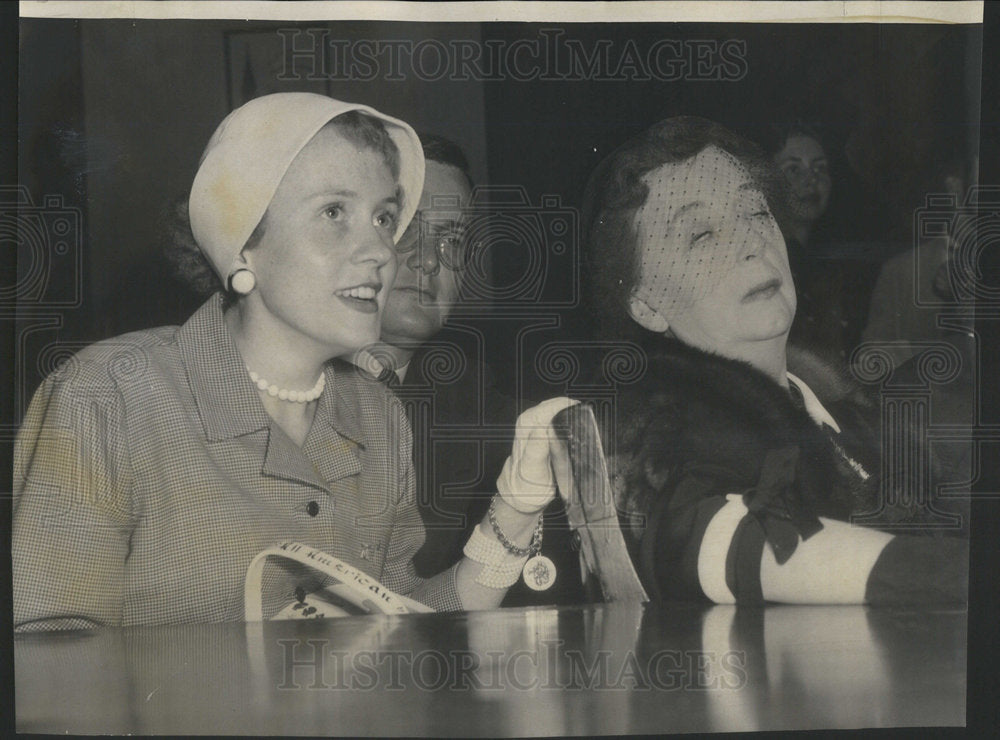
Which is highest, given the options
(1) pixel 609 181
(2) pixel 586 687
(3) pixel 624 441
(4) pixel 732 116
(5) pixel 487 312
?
(4) pixel 732 116

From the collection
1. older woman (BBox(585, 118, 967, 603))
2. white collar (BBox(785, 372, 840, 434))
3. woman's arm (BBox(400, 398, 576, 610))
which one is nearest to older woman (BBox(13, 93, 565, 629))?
woman's arm (BBox(400, 398, 576, 610))

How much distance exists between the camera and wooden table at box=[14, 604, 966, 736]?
2330 mm

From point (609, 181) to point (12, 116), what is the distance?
1402 millimetres

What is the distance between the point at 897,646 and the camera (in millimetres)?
2410

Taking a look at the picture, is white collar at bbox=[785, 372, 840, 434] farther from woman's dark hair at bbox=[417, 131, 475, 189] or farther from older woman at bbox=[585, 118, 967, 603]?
woman's dark hair at bbox=[417, 131, 475, 189]

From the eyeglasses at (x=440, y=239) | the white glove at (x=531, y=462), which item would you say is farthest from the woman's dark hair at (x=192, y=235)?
the white glove at (x=531, y=462)

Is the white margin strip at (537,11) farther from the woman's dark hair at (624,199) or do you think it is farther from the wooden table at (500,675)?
the wooden table at (500,675)

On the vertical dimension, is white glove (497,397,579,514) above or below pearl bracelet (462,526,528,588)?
above

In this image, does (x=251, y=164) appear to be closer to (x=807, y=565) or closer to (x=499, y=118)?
(x=499, y=118)

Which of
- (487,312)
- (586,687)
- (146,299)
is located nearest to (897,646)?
(586,687)

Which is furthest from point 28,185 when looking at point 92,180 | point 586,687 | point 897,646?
point 897,646

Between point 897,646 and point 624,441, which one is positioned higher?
point 624,441

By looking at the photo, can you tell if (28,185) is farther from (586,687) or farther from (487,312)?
(586,687)

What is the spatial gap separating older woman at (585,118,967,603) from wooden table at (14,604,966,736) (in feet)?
0.37
